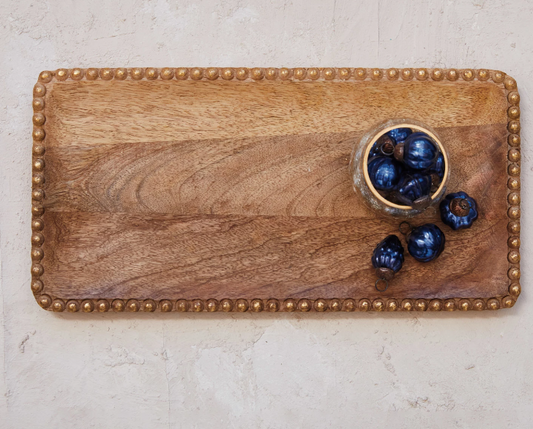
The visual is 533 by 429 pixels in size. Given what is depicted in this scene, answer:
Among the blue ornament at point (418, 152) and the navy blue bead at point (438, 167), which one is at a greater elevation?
the blue ornament at point (418, 152)

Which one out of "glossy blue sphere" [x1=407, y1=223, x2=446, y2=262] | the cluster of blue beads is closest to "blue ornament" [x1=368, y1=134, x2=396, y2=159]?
the cluster of blue beads

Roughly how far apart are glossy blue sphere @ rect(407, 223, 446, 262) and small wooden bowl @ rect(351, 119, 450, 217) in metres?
0.04

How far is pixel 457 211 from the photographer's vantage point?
0.67 metres

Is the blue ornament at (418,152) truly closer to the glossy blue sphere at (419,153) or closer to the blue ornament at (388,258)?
the glossy blue sphere at (419,153)

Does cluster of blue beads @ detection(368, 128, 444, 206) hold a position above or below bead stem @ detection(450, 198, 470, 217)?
above

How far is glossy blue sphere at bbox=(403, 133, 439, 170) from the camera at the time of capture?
590 millimetres

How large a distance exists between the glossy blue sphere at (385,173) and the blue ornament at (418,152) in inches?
0.7

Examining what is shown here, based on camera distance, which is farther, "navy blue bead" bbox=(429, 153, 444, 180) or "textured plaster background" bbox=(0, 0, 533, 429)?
"textured plaster background" bbox=(0, 0, 533, 429)

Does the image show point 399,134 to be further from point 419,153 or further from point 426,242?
point 426,242

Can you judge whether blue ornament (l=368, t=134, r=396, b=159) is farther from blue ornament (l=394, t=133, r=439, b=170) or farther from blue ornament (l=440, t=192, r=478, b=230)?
blue ornament (l=440, t=192, r=478, b=230)

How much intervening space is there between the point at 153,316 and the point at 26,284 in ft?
0.69

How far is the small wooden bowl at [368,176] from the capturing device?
0.64 meters
